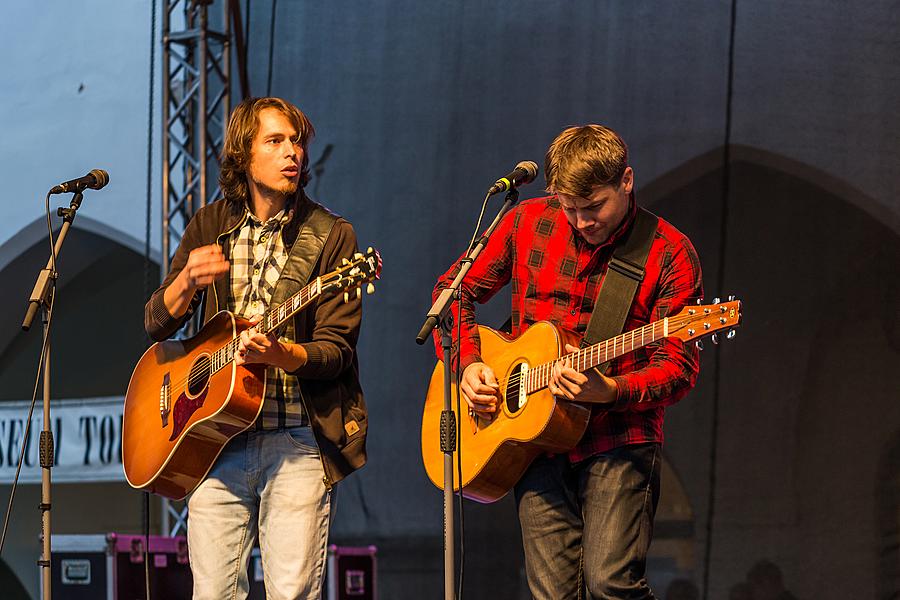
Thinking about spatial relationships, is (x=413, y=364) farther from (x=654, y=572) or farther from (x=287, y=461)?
(x=287, y=461)

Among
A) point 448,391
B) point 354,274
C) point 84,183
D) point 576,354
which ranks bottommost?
point 448,391

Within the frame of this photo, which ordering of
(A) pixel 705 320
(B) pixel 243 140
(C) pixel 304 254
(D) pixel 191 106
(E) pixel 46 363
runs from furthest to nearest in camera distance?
1. (D) pixel 191 106
2. (E) pixel 46 363
3. (B) pixel 243 140
4. (C) pixel 304 254
5. (A) pixel 705 320

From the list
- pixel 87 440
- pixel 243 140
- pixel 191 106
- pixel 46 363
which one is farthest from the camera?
pixel 87 440

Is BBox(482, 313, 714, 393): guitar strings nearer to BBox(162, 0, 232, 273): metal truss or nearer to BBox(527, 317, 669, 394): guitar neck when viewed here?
BBox(527, 317, 669, 394): guitar neck

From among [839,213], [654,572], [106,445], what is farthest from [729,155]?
[106,445]

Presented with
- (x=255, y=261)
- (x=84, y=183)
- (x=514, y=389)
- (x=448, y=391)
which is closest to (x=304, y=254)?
(x=255, y=261)

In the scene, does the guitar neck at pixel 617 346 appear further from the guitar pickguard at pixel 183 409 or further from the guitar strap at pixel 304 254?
the guitar pickguard at pixel 183 409

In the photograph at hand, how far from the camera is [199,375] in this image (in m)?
3.12

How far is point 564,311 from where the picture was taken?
3020 millimetres

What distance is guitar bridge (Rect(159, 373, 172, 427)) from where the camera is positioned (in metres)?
3.22

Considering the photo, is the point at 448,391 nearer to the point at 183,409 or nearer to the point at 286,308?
the point at 286,308

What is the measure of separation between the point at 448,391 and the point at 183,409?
833 mm

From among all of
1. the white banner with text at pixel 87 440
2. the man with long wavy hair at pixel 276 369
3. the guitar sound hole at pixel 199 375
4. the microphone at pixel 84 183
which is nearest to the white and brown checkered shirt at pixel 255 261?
the man with long wavy hair at pixel 276 369

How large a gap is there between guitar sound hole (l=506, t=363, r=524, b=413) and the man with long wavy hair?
44 cm
